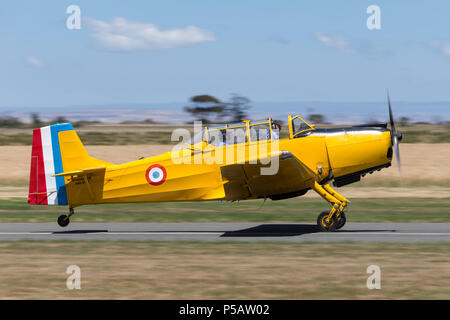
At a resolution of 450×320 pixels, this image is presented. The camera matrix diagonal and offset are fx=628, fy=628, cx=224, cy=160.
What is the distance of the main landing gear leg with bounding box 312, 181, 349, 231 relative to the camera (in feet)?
45.7

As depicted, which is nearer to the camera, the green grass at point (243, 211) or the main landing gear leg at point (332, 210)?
the main landing gear leg at point (332, 210)

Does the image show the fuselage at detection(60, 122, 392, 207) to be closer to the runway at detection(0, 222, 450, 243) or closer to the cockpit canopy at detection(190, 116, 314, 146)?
the cockpit canopy at detection(190, 116, 314, 146)

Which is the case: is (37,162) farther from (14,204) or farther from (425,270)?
(425,270)

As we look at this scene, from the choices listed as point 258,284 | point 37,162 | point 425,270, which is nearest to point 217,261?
point 258,284

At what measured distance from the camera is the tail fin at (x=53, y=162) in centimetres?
1466

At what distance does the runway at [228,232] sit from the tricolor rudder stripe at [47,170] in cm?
83

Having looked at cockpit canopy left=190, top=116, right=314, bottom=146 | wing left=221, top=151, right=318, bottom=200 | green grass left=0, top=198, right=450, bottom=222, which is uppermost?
cockpit canopy left=190, top=116, right=314, bottom=146

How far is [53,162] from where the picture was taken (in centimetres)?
1470

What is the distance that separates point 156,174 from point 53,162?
2552 mm

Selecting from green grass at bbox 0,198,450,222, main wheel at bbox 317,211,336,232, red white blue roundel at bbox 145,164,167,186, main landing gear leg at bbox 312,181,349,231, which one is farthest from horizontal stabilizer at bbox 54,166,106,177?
main wheel at bbox 317,211,336,232

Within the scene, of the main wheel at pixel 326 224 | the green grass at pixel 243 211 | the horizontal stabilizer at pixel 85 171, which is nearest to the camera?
the main wheel at pixel 326 224

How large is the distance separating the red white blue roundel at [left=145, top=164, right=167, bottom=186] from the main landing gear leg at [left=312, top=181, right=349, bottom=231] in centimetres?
337

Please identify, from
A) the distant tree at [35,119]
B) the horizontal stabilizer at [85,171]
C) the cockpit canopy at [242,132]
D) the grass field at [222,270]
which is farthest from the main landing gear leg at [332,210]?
the distant tree at [35,119]

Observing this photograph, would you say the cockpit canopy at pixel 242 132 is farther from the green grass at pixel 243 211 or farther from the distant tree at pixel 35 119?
the distant tree at pixel 35 119
